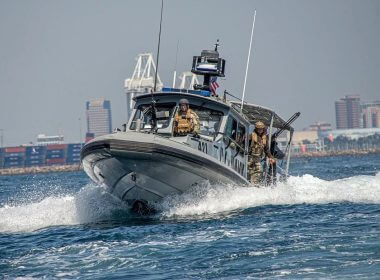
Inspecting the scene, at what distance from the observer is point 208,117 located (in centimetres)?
2047

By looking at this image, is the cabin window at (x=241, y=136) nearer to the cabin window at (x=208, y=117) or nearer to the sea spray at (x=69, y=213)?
the cabin window at (x=208, y=117)

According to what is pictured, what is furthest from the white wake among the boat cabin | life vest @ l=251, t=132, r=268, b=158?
life vest @ l=251, t=132, r=268, b=158

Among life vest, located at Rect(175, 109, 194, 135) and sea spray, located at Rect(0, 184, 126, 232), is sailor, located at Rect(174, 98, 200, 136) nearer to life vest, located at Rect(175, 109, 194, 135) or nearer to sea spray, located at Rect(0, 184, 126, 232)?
life vest, located at Rect(175, 109, 194, 135)

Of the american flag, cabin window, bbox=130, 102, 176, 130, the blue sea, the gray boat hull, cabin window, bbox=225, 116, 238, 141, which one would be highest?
the american flag

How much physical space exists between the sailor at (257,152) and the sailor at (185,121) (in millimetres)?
2841

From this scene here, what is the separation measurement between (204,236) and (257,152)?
686cm

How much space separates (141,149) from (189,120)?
2.05 metres

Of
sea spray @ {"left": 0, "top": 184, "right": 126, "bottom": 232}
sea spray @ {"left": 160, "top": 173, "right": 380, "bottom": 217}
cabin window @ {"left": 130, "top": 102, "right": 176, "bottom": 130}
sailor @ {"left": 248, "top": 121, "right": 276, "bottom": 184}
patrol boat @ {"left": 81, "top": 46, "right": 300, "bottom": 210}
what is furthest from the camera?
sailor @ {"left": 248, "top": 121, "right": 276, "bottom": 184}

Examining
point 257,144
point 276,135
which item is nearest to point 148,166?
point 257,144

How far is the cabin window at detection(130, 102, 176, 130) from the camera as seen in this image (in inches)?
Result: 789

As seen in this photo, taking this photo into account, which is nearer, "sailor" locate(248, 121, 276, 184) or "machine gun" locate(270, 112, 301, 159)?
"sailor" locate(248, 121, 276, 184)

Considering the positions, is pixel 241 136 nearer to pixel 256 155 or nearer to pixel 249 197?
pixel 256 155

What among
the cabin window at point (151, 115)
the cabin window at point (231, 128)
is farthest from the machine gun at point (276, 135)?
the cabin window at point (151, 115)

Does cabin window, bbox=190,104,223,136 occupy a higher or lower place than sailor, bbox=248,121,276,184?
higher
